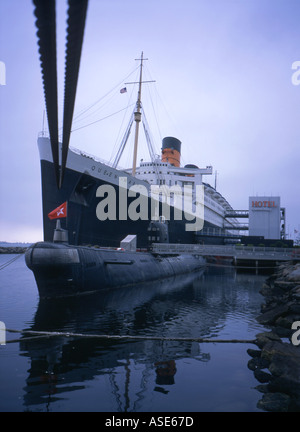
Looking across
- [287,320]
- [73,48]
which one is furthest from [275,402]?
[73,48]

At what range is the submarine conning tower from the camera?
58.3 meters

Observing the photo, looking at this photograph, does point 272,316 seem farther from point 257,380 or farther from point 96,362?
point 96,362

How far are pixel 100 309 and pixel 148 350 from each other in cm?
638

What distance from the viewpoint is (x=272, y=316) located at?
46.8 feet

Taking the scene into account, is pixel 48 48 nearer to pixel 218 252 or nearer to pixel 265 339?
pixel 265 339

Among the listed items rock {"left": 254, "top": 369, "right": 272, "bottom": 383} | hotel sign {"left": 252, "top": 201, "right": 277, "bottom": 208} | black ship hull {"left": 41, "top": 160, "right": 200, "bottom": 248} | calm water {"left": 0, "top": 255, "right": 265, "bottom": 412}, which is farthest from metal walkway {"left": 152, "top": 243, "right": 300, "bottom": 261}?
hotel sign {"left": 252, "top": 201, "right": 277, "bottom": 208}

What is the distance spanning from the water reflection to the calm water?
0.08ft

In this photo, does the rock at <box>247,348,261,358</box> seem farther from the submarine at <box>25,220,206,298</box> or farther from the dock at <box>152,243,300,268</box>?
the dock at <box>152,243,300,268</box>

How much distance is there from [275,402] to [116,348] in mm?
5241

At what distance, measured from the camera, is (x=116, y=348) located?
1007cm

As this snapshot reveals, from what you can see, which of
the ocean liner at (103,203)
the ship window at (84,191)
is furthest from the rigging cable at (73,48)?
the ship window at (84,191)

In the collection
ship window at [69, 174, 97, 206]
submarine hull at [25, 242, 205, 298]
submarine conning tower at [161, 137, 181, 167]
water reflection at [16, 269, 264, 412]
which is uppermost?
submarine conning tower at [161, 137, 181, 167]

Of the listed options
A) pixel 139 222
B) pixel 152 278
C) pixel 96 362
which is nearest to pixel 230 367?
pixel 96 362

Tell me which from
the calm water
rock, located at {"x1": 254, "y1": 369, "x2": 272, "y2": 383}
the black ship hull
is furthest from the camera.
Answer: the black ship hull
